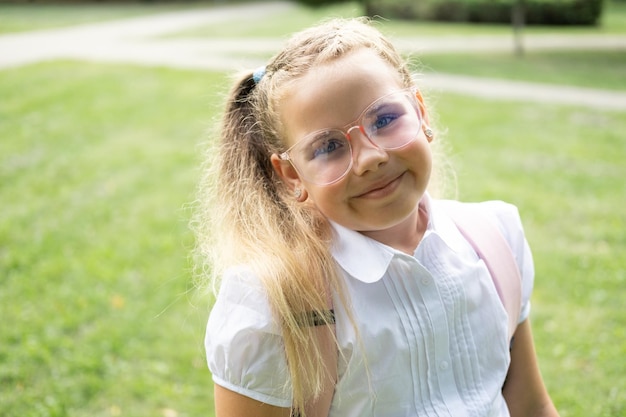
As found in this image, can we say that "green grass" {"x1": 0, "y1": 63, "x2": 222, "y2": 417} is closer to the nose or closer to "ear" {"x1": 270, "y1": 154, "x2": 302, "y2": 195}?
"ear" {"x1": 270, "y1": 154, "x2": 302, "y2": 195}

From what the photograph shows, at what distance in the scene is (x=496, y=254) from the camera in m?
1.54

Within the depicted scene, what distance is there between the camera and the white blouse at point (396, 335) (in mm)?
1321

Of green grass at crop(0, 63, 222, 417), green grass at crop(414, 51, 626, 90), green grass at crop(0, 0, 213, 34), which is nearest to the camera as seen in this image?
green grass at crop(0, 63, 222, 417)

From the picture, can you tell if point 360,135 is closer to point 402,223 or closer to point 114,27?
point 402,223

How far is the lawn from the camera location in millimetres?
3018

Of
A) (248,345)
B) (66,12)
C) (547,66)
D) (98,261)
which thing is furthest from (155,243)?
(66,12)

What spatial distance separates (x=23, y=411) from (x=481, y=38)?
43.4 ft

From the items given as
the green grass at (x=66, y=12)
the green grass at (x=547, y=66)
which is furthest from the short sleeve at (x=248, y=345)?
the green grass at (x=66, y=12)

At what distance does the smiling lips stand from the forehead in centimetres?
14

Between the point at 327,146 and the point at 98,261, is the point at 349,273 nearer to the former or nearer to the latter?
the point at 327,146

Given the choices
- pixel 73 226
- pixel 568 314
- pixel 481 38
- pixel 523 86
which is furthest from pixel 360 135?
pixel 481 38

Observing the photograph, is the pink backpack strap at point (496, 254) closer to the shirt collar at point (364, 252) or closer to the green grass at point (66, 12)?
the shirt collar at point (364, 252)

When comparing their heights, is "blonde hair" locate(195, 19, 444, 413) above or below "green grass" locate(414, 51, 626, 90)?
above

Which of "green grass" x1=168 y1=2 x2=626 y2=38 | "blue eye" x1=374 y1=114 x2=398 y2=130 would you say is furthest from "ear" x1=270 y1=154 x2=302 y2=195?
"green grass" x1=168 y1=2 x2=626 y2=38
